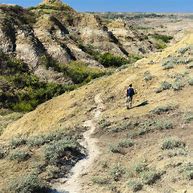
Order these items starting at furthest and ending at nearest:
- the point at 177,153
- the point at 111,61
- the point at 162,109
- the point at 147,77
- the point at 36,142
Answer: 1. the point at 111,61
2. the point at 147,77
3. the point at 162,109
4. the point at 36,142
5. the point at 177,153

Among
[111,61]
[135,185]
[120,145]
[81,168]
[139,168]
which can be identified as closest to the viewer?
[135,185]

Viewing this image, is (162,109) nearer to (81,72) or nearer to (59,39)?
(81,72)

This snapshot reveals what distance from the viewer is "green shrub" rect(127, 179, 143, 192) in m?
17.5

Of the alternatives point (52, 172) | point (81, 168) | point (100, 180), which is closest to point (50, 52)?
point (81, 168)

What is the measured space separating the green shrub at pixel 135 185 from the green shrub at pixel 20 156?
468cm

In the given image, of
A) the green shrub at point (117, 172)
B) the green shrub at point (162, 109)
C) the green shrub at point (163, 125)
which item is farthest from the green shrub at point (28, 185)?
the green shrub at point (162, 109)

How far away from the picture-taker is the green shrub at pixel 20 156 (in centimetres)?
2035

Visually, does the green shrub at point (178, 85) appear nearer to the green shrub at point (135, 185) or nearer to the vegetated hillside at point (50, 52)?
the green shrub at point (135, 185)

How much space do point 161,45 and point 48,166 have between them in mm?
68863

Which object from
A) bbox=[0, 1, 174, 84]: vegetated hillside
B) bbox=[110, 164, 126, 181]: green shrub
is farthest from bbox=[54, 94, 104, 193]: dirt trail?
bbox=[0, 1, 174, 84]: vegetated hillside

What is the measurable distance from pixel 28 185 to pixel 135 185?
369 centimetres

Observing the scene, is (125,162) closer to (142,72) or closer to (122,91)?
(122,91)

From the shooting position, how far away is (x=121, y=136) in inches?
964

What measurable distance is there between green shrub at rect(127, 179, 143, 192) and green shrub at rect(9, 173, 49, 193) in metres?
2.94
